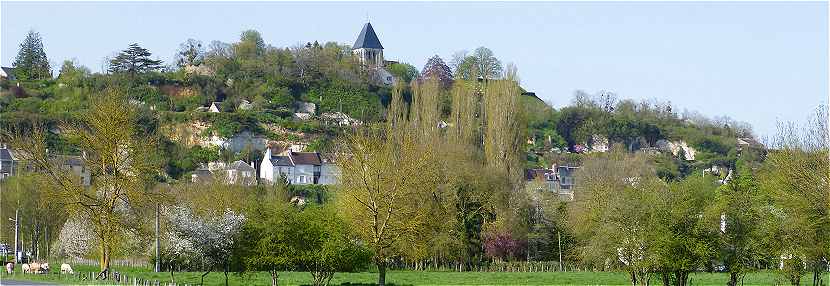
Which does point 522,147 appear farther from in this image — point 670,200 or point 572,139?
point 572,139

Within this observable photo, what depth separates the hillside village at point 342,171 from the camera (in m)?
44.8

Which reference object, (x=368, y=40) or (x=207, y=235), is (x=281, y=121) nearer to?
(x=368, y=40)

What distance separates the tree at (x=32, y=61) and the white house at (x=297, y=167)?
48946 millimetres

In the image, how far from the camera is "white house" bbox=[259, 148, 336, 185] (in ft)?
423

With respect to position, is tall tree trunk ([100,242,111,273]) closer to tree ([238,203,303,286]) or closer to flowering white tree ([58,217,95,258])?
tree ([238,203,303,286])

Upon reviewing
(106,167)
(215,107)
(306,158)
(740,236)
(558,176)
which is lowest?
(740,236)

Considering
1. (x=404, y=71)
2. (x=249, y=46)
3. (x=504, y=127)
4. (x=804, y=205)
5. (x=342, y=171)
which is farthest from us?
(x=404, y=71)

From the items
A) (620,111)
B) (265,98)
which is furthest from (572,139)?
(265,98)

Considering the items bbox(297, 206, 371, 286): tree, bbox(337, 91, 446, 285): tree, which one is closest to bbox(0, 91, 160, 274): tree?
bbox(297, 206, 371, 286): tree

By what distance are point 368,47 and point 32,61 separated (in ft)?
181

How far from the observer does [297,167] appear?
131 m

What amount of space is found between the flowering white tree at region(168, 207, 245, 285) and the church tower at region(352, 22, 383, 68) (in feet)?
470

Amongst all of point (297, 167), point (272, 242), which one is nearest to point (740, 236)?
point (272, 242)

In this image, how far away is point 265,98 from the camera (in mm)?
153125
